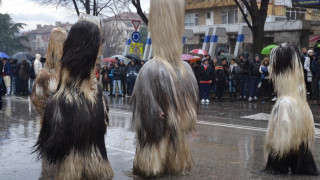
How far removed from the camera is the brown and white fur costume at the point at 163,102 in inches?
242

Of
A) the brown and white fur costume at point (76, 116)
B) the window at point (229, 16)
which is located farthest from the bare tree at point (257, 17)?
the window at point (229, 16)

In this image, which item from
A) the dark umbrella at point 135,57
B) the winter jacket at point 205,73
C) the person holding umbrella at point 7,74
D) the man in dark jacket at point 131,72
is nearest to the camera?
the winter jacket at point 205,73

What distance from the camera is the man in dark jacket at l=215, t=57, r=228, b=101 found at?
19938 mm

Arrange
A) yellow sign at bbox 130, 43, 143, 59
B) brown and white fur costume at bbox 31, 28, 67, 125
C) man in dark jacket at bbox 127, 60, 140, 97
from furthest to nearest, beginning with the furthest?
man in dark jacket at bbox 127, 60, 140, 97 → yellow sign at bbox 130, 43, 143, 59 → brown and white fur costume at bbox 31, 28, 67, 125

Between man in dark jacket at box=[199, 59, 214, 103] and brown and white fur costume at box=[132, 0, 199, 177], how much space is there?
523 inches

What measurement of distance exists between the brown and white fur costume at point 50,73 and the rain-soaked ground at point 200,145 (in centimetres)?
103

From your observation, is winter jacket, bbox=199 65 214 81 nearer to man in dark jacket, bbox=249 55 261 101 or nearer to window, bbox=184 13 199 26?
man in dark jacket, bbox=249 55 261 101

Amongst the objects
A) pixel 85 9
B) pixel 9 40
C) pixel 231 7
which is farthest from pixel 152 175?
pixel 9 40

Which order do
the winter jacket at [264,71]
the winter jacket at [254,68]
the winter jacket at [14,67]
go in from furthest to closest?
the winter jacket at [14,67] < the winter jacket at [254,68] < the winter jacket at [264,71]

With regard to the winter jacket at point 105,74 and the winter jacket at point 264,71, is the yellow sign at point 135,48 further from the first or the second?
the winter jacket at point 264,71

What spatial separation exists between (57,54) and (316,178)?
168 inches

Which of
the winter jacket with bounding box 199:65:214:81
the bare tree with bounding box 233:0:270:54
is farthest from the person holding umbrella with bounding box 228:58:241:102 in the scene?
the bare tree with bounding box 233:0:270:54

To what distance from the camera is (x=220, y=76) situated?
20.0 meters

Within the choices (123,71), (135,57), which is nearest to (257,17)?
(135,57)
